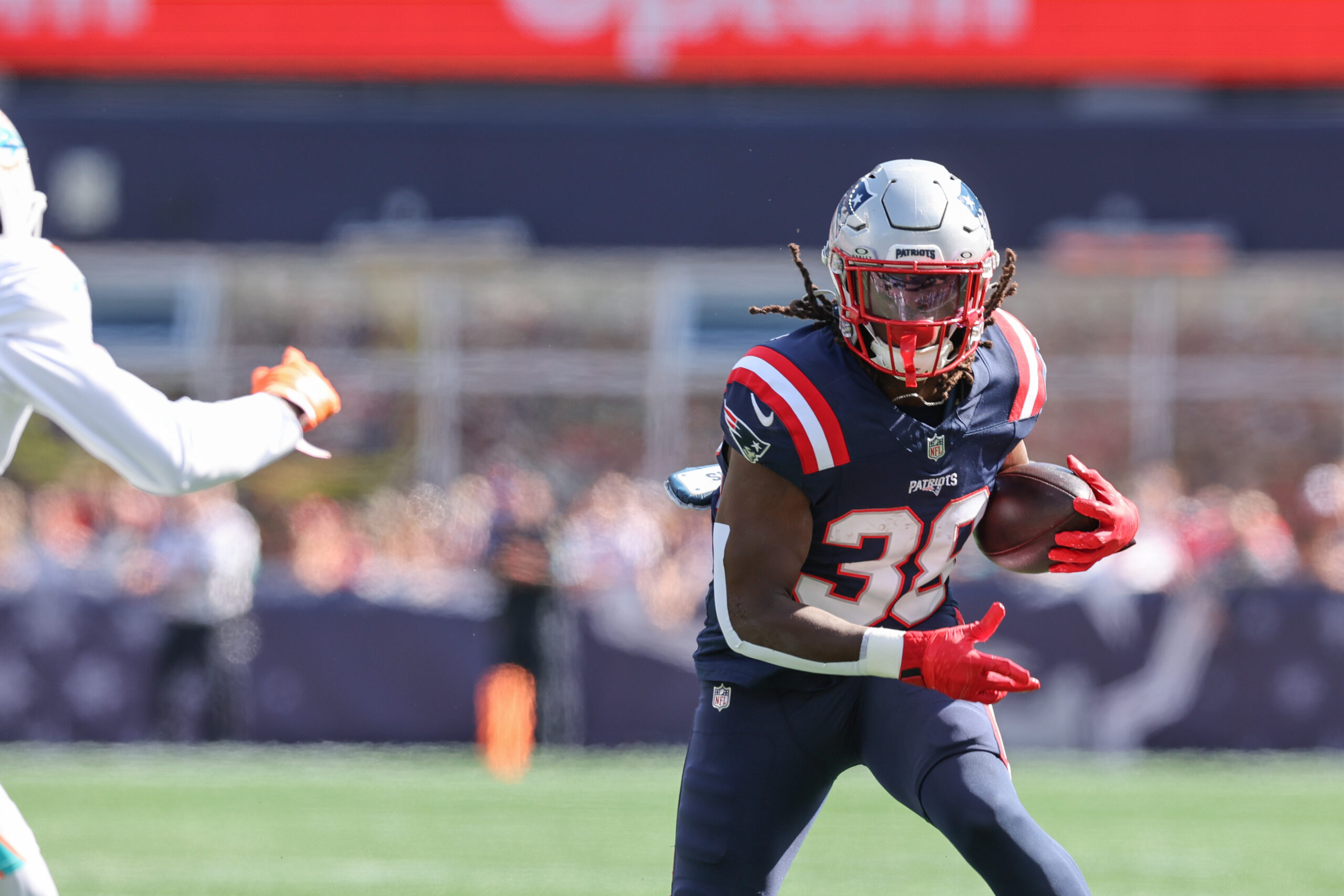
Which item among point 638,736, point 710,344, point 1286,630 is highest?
point 710,344

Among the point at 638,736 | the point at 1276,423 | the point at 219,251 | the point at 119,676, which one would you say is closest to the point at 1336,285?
the point at 1276,423

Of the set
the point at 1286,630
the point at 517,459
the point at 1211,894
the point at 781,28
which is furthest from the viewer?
the point at 781,28

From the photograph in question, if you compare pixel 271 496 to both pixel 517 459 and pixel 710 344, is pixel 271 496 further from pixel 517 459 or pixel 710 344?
pixel 710 344

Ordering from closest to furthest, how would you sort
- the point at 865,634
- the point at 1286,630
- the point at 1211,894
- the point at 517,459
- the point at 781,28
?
the point at 865,634
the point at 1211,894
the point at 1286,630
the point at 517,459
the point at 781,28

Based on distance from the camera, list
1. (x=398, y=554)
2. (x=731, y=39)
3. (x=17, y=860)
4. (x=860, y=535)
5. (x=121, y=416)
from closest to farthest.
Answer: (x=121, y=416) → (x=17, y=860) → (x=860, y=535) → (x=398, y=554) → (x=731, y=39)

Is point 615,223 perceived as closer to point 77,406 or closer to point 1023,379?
point 1023,379

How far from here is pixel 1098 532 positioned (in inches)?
160

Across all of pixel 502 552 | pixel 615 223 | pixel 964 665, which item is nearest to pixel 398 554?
pixel 502 552

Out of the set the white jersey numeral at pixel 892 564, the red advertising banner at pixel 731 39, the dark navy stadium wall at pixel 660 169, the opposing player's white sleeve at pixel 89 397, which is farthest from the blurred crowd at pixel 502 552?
the opposing player's white sleeve at pixel 89 397

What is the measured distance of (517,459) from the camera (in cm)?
1597

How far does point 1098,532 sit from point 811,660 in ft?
2.21

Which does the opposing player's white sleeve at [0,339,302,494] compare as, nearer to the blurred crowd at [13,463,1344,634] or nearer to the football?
the football

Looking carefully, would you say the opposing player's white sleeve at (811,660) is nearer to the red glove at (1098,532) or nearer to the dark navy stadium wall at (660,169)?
the red glove at (1098,532)

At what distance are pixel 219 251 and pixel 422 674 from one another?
6513 mm
